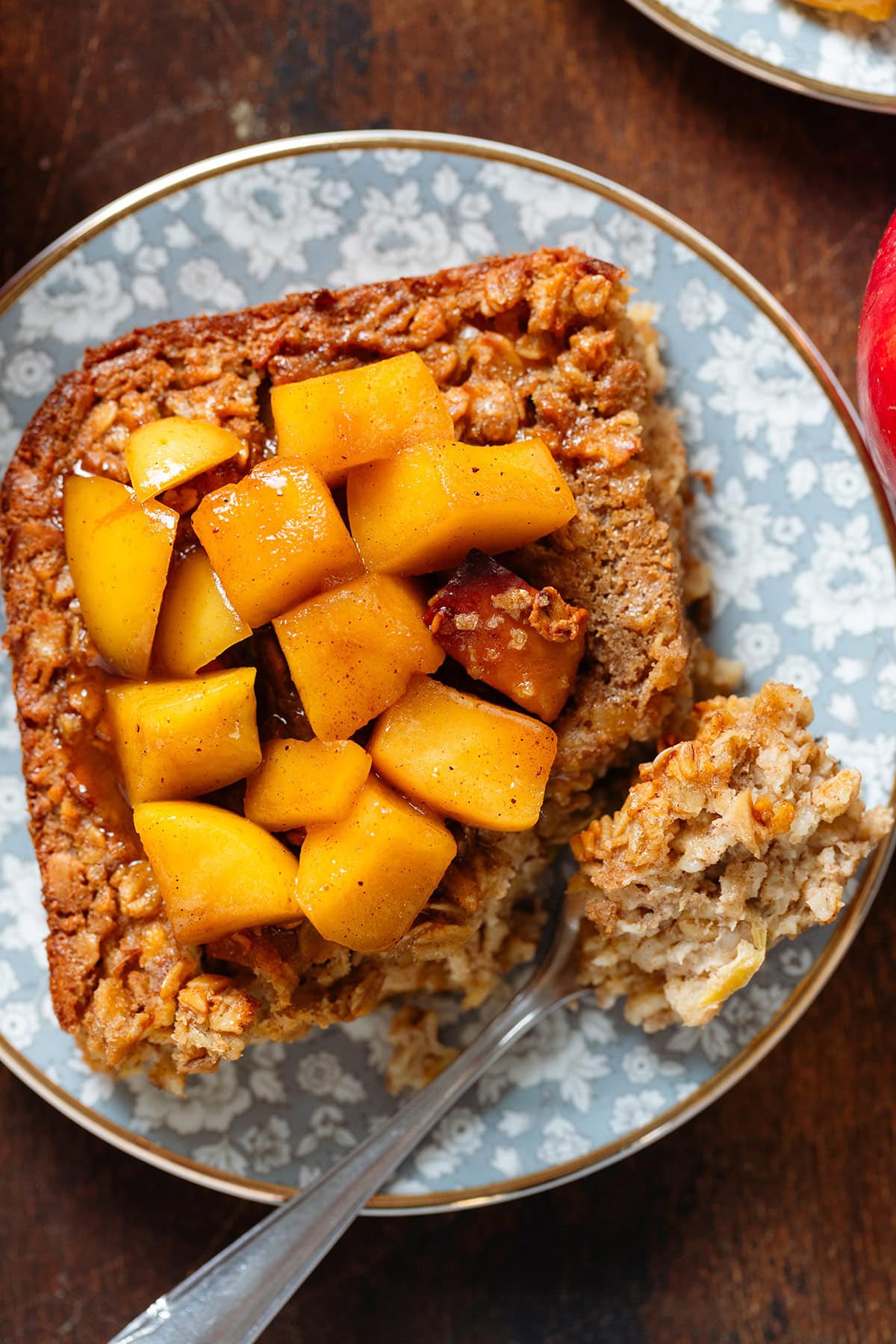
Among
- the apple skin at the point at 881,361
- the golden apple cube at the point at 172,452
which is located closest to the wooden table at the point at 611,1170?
the apple skin at the point at 881,361

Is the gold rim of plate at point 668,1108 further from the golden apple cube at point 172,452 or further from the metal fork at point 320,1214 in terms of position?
the golden apple cube at point 172,452

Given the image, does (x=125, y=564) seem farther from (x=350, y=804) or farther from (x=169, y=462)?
(x=350, y=804)

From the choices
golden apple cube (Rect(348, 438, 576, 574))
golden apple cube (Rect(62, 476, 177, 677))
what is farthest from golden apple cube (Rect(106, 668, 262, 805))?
golden apple cube (Rect(348, 438, 576, 574))

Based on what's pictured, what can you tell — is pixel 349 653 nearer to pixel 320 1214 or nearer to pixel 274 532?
pixel 274 532

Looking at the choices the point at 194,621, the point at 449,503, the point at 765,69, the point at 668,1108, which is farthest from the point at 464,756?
the point at 765,69

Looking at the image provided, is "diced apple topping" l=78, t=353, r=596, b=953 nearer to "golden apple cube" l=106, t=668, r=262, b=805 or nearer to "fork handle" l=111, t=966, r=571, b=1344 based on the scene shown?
"golden apple cube" l=106, t=668, r=262, b=805
